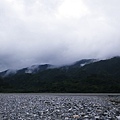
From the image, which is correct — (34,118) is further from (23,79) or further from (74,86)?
(23,79)

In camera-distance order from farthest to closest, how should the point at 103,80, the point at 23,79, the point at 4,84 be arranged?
1. the point at 23,79
2. the point at 4,84
3. the point at 103,80

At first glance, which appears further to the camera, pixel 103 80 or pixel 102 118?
pixel 103 80

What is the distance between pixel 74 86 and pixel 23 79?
2488 inches

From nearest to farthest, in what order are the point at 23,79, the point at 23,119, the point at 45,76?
the point at 23,119 < the point at 23,79 < the point at 45,76

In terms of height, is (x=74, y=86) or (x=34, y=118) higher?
(x=74, y=86)

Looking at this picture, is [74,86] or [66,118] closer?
[66,118]

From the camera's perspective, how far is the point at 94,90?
103750mm

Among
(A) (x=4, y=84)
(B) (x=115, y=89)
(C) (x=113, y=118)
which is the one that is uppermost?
(A) (x=4, y=84)

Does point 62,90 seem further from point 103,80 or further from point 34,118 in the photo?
point 34,118

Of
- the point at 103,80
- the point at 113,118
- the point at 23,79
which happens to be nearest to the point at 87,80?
the point at 103,80

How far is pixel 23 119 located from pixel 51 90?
91043mm

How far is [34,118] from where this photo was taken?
65.6ft

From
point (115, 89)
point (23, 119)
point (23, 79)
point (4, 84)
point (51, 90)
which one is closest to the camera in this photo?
point (23, 119)

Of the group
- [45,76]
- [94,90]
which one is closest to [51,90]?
[94,90]
